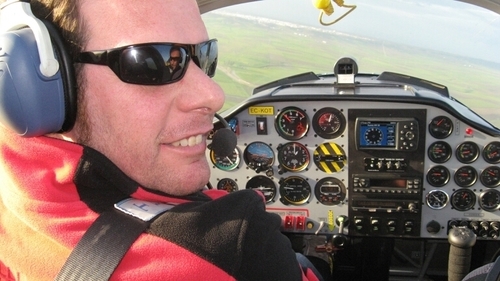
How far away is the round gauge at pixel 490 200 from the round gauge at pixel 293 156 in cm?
139

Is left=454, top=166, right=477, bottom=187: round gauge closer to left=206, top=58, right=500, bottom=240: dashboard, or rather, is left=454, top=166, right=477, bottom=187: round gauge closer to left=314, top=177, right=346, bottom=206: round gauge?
left=206, top=58, right=500, bottom=240: dashboard

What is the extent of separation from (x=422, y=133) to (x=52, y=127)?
315 cm

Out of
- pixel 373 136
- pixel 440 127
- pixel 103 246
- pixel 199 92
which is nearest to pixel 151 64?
pixel 199 92

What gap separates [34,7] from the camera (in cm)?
102

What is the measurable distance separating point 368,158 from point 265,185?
0.89 meters

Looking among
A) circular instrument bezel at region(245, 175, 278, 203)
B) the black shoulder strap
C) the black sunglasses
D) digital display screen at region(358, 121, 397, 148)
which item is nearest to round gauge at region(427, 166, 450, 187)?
digital display screen at region(358, 121, 397, 148)

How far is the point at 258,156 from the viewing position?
3.93 metres

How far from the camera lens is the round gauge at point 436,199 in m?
3.72

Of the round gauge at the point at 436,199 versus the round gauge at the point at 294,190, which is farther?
the round gauge at the point at 294,190

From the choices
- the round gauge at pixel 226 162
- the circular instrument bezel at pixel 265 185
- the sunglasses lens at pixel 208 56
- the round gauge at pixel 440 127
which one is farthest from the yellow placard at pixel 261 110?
the sunglasses lens at pixel 208 56

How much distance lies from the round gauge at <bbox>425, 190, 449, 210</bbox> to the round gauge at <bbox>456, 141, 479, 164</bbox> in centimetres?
31

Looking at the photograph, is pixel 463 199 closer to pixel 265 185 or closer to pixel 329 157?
pixel 329 157

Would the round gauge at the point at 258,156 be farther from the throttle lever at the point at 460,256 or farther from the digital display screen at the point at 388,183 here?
the throttle lever at the point at 460,256

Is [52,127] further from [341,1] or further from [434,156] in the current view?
[434,156]
